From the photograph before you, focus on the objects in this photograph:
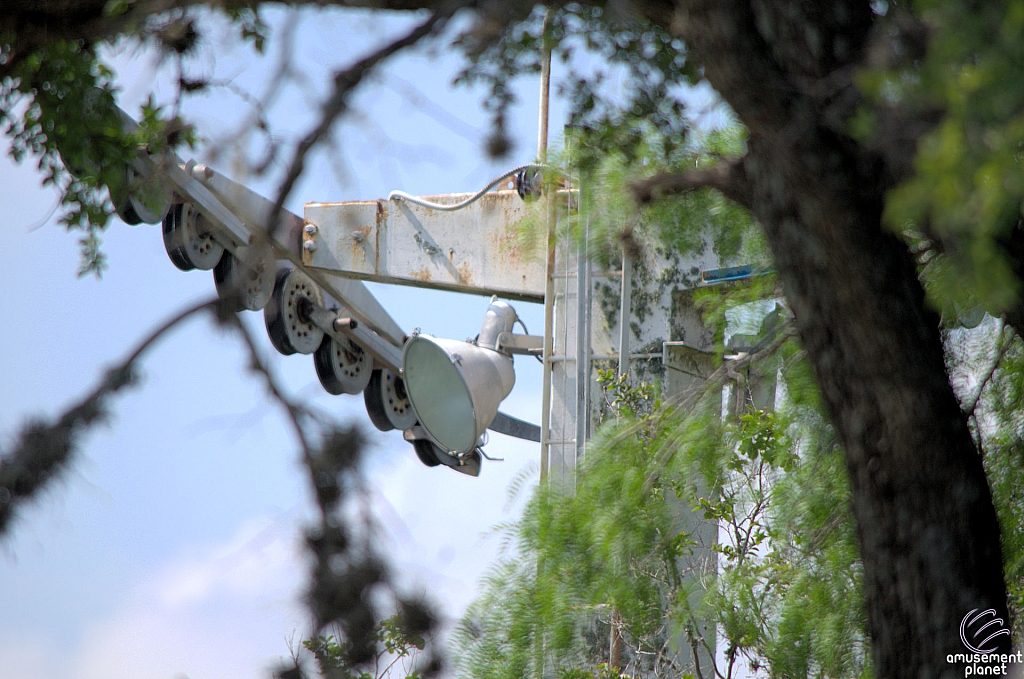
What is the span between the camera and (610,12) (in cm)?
277

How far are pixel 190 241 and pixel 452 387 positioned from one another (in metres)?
1.70

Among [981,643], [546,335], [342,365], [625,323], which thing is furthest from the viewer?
[342,365]

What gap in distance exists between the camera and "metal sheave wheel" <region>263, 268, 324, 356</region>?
6.84 meters

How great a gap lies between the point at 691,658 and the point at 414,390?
7.44ft

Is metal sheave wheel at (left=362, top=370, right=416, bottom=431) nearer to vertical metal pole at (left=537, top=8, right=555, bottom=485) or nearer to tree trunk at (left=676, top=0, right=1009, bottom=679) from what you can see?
vertical metal pole at (left=537, top=8, right=555, bottom=485)

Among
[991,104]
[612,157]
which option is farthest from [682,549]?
[991,104]

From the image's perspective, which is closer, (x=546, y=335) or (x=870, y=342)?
(x=870, y=342)

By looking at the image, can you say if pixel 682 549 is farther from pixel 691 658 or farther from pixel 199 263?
pixel 199 263

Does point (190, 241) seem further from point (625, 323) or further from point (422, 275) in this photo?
point (625, 323)

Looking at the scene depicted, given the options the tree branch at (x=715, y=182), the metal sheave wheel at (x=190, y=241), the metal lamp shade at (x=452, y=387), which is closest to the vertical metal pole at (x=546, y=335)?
the metal lamp shade at (x=452, y=387)

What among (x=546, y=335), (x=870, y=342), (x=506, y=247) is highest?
(x=506, y=247)

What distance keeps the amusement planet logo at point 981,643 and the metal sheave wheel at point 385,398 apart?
624 centimetres

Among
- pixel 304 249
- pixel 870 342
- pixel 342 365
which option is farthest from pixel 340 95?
pixel 342 365

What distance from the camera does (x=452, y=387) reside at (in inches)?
251
